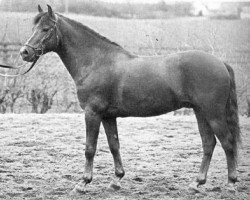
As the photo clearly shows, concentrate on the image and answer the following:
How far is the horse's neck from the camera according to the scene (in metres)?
5.46

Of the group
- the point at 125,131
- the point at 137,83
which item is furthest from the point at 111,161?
the point at 125,131

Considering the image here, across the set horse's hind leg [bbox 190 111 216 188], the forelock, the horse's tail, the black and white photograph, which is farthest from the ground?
the forelock

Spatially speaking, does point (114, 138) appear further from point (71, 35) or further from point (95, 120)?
point (71, 35)

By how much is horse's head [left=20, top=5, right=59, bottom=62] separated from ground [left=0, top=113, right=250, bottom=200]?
1.79 m

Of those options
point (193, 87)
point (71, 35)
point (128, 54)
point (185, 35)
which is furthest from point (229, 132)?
point (185, 35)

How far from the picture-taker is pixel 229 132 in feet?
16.8

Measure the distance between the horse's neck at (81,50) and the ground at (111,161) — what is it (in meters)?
1.62

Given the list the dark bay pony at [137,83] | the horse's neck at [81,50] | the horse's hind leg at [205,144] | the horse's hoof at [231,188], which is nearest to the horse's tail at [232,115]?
the dark bay pony at [137,83]

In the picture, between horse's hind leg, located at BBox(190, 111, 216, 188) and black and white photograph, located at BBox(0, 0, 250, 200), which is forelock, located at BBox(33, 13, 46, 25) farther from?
horse's hind leg, located at BBox(190, 111, 216, 188)

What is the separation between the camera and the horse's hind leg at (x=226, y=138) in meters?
5.07

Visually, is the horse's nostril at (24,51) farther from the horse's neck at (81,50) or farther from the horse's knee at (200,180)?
the horse's knee at (200,180)

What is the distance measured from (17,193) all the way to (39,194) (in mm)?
282

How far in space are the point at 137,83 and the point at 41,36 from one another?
1.37m

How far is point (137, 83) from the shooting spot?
17.2 feet
